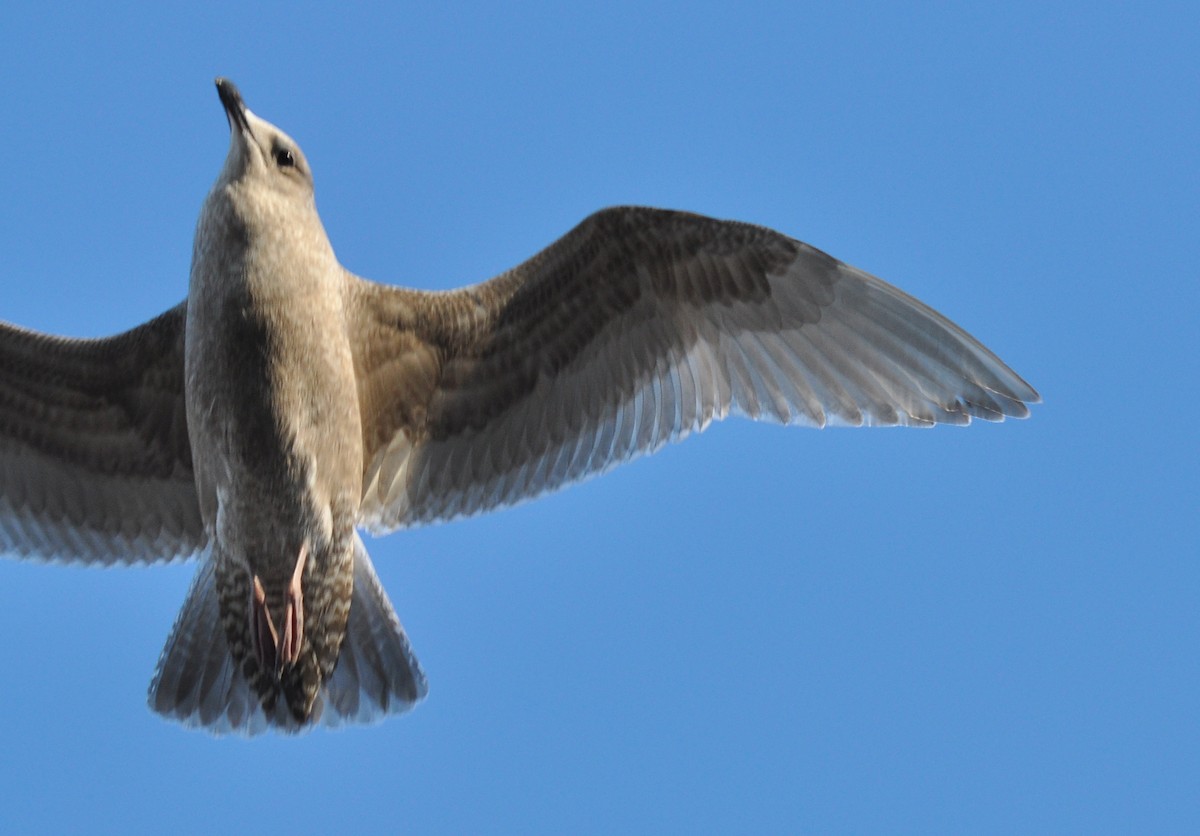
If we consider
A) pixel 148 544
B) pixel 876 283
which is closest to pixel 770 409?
pixel 876 283

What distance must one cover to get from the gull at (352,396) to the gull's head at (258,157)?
0.04 feet

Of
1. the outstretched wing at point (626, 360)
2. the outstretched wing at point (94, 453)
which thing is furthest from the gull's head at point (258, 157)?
the outstretched wing at point (94, 453)

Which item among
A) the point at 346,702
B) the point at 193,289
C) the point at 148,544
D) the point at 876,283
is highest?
the point at 876,283

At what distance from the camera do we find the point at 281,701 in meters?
7.18

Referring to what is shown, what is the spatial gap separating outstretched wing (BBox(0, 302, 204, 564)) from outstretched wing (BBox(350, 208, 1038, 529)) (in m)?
1.00

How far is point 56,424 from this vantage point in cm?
779

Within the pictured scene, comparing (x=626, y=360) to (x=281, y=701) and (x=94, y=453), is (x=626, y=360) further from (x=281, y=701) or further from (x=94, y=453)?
(x=94, y=453)

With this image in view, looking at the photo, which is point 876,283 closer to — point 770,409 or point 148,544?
point 770,409

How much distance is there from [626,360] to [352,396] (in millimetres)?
1237

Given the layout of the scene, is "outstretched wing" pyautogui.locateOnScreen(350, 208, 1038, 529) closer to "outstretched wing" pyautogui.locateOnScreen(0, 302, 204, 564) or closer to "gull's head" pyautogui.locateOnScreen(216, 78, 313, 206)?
"gull's head" pyautogui.locateOnScreen(216, 78, 313, 206)

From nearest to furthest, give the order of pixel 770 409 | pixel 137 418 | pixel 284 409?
pixel 284 409
pixel 770 409
pixel 137 418

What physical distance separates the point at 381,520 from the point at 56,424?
5.37 feet

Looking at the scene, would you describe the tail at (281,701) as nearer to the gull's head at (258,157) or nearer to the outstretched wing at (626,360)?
the outstretched wing at (626,360)

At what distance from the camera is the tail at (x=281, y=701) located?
23.8 feet
